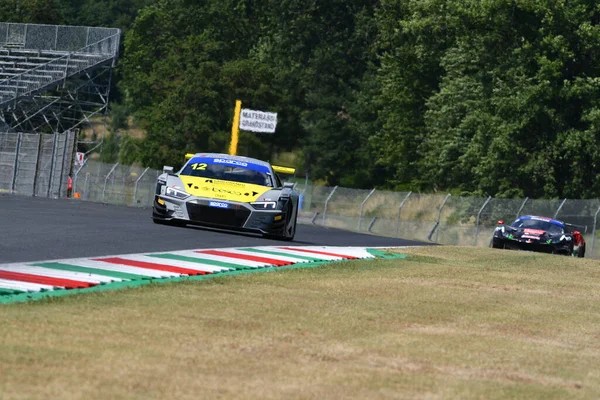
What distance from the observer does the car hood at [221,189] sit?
22.6 metres

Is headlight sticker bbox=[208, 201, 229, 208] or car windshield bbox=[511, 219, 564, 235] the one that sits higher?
headlight sticker bbox=[208, 201, 229, 208]

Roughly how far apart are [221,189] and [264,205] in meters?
0.75

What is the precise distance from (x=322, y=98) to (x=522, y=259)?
55.7 m

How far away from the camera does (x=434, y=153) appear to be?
190 feet

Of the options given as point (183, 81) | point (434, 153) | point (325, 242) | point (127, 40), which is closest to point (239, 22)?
point (127, 40)

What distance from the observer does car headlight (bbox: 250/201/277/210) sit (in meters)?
22.7

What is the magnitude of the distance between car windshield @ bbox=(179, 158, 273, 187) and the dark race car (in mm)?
10990

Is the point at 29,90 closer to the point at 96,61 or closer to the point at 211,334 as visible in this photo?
the point at 96,61

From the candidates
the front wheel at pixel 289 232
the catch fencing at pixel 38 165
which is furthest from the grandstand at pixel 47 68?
the front wheel at pixel 289 232

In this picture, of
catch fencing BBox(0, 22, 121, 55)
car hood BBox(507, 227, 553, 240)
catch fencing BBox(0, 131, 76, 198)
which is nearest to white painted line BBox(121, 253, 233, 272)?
car hood BBox(507, 227, 553, 240)

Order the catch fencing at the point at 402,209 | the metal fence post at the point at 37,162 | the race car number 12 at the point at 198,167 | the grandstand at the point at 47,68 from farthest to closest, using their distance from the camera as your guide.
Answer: the grandstand at the point at 47,68
the metal fence post at the point at 37,162
the catch fencing at the point at 402,209
the race car number 12 at the point at 198,167

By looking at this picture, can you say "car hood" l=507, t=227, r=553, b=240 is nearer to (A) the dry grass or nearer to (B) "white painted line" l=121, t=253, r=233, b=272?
(A) the dry grass

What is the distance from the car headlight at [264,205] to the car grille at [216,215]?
18 centimetres

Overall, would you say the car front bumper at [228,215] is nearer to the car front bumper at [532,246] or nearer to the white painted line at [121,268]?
the white painted line at [121,268]
